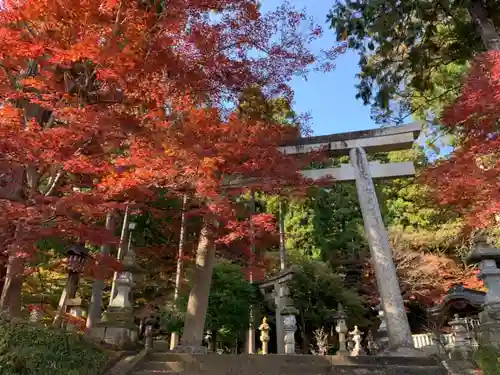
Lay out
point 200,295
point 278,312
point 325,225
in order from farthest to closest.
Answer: point 325,225 → point 278,312 → point 200,295

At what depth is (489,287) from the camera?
7441 mm

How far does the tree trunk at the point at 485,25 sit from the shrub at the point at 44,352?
35.1 ft

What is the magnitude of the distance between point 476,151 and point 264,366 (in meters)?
6.14

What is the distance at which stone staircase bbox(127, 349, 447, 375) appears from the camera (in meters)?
6.42

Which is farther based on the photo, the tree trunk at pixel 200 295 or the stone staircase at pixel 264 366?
the tree trunk at pixel 200 295

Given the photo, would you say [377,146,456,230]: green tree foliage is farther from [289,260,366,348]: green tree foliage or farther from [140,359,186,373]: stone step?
[140,359,186,373]: stone step

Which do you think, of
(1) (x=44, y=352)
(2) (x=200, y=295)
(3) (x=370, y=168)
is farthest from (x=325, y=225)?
(1) (x=44, y=352)

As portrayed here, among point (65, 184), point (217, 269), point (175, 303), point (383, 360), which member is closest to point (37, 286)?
point (175, 303)

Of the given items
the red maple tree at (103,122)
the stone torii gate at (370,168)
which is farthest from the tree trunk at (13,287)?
the stone torii gate at (370,168)

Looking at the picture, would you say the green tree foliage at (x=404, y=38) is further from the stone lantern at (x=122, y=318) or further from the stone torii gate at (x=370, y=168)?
the stone lantern at (x=122, y=318)

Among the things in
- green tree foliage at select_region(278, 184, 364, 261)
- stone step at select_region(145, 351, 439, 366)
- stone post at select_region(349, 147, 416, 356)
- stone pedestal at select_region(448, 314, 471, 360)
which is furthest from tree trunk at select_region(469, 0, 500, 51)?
green tree foliage at select_region(278, 184, 364, 261)

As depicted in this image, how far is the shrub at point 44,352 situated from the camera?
502 cm

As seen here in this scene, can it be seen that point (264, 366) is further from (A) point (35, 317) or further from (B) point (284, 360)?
(A) point (35, 317)

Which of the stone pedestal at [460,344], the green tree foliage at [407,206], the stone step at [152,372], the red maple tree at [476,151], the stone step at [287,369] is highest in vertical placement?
the green tree foliage at [407,206]
